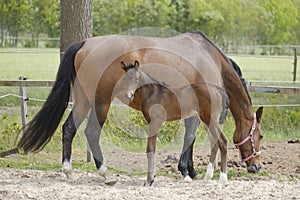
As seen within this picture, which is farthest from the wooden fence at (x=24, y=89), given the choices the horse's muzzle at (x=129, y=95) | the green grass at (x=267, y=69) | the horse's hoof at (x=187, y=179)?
the green grass at (x=267, y=69)

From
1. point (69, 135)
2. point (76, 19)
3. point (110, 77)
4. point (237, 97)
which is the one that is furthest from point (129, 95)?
point (76, 19)

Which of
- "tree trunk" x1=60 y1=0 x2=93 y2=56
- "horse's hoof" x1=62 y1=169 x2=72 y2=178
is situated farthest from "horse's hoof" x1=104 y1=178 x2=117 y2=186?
"tree trunk" x1=60 y1=0 x2=93 y2=56

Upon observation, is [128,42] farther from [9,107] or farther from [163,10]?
[163,10]

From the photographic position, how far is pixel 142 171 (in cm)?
670

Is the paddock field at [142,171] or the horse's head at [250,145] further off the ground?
the horse's head at [250,145]

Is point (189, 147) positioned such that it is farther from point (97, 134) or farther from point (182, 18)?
point (182, 18)

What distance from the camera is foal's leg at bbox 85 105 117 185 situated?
5871 mm

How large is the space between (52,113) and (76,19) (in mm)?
1925

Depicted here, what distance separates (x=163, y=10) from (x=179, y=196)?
67.6ft

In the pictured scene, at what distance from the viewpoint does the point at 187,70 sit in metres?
6.00

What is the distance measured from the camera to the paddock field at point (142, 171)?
17.4 ft

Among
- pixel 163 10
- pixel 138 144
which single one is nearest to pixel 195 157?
pixel 138 144

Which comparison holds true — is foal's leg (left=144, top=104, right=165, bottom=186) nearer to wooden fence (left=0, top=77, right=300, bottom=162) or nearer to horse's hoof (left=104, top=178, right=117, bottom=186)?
horse's hoof (left=104, top=178, right=117, bottom=186)

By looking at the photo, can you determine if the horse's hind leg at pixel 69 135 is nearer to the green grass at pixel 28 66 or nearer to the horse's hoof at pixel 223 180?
the horse's hoof at pixel 223 180
